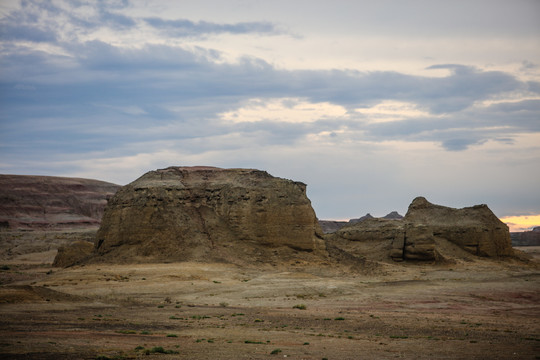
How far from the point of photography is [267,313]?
25.0 metres

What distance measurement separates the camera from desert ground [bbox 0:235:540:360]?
51.2 ft

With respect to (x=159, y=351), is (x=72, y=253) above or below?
below

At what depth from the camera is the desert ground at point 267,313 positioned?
15609 millimetres

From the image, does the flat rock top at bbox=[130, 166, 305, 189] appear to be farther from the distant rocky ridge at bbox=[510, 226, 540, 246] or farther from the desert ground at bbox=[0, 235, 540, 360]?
the distant rocky ridge at bbox=[510, 226, 540, 246]

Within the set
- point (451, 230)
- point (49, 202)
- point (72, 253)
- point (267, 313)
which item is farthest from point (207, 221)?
point (49, 202)

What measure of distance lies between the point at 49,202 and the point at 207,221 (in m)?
91.2

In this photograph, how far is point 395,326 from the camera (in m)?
21.2

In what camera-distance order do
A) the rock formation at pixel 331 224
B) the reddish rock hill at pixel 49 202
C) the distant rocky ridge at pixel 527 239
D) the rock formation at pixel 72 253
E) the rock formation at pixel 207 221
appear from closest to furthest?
1. the rock formation at pixel 207 221
2. the rock formation at pixel 72 253
3. the reddish rock hill at pixel 49 202
4. the distant rocky ridge at pixel 527 239
5. the rock formation at pixel 331 224

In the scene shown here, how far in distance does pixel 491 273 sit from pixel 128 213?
26.5 m

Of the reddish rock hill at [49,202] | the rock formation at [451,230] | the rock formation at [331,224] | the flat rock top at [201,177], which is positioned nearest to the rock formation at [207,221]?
the flat rock top at [201,177]

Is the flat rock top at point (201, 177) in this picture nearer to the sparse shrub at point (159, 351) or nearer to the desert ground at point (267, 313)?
the desert ground at point (267, 313)

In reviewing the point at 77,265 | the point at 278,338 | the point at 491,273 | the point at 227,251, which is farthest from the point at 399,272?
the point at 278,338

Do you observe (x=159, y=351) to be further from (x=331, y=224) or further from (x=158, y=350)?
(x=331, y=224)

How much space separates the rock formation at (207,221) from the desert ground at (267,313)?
2.02 metres
